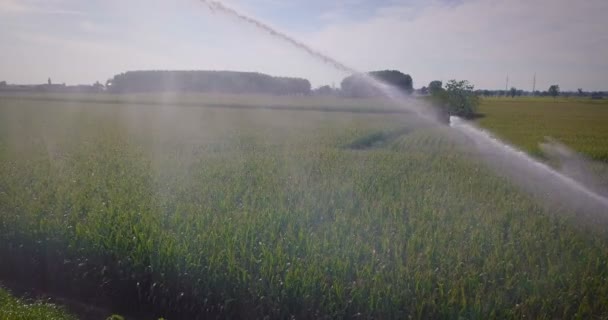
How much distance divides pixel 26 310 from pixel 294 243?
306 cm

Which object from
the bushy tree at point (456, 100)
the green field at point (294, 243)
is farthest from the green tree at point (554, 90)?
the green field at point (294, 243)

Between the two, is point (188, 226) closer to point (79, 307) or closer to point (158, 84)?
point (79, 307)

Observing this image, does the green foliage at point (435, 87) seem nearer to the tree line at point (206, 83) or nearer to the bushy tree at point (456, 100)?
the bushy tree at point (456, 100)

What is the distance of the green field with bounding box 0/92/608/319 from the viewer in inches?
178

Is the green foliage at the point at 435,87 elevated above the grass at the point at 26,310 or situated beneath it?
elevated above

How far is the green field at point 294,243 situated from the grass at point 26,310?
1.59 feet

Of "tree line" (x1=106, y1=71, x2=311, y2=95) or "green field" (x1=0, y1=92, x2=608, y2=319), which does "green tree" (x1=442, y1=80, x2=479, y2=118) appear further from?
"green field" (x1=0, y1=92, x2=608, y2=319)

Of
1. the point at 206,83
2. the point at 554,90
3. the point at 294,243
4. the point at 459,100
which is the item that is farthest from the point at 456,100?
the point at 554,90

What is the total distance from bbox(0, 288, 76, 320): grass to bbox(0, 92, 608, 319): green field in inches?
19.1

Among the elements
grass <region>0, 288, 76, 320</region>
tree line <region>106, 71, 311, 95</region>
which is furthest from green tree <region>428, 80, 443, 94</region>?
grass <region>0, 288, 76, 320</region>

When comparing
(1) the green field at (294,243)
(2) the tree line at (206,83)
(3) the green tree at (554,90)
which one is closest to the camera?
(1) the green field at (294,243)

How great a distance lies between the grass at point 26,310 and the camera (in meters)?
4.70

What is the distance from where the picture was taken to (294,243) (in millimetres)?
5512

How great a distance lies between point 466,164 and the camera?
12.3 m
